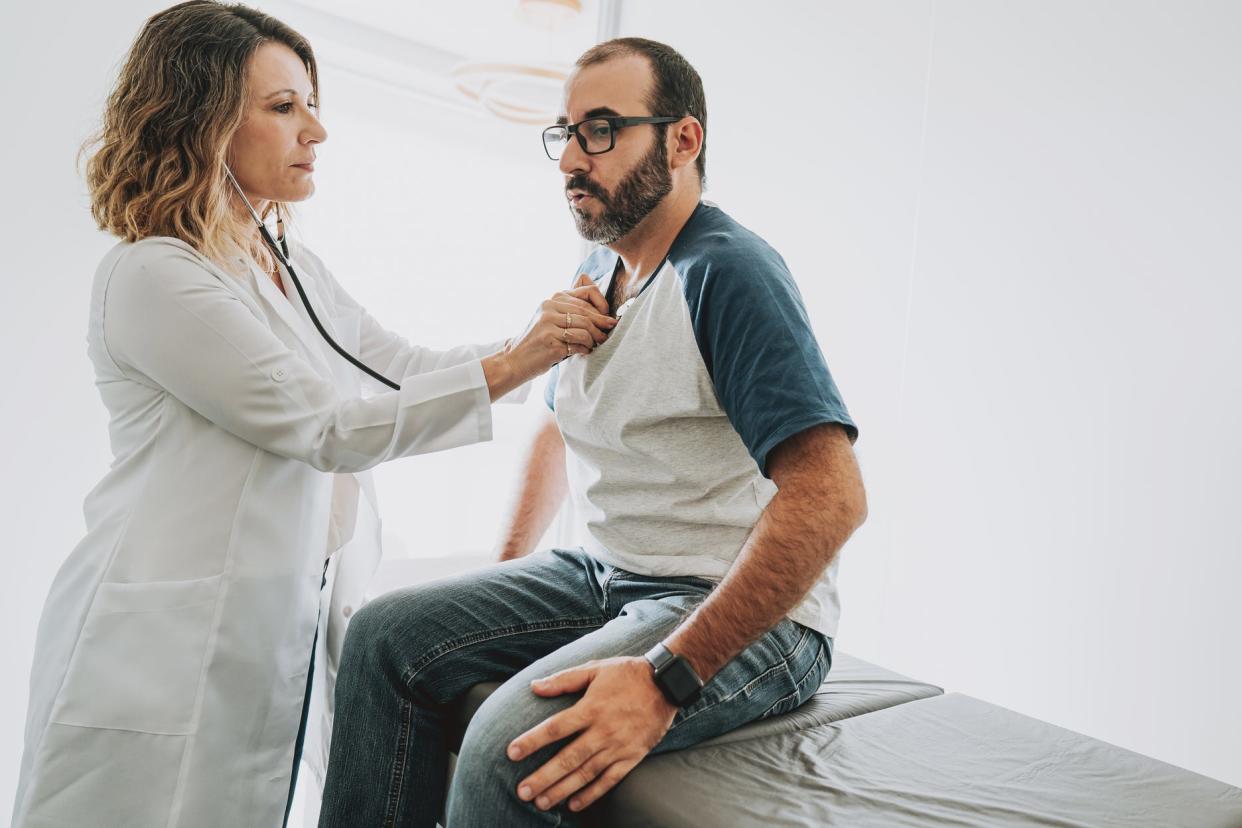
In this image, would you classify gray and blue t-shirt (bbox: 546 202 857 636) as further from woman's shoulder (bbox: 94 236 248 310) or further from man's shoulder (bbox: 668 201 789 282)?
woman's shoulder (bbox: 94 236 248 310)

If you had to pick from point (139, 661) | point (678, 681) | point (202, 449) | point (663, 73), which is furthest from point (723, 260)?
point (139, 661)

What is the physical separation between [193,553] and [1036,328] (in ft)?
4.99

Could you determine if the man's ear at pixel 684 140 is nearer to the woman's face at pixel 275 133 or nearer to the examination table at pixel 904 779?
the woman's face at pixel 275 133

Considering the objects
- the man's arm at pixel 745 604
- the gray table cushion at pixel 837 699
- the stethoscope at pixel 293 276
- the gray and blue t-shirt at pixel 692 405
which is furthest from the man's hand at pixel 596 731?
the stethoscope at pixel 293 276

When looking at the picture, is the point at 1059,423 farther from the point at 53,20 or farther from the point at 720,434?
the point at 53,20

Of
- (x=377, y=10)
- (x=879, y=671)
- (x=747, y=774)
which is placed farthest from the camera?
(x=377, y=10)

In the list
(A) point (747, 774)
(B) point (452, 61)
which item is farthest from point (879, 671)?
(B) point (452, 61)

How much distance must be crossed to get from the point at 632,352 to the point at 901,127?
1.05 meters

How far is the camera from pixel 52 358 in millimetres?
1808

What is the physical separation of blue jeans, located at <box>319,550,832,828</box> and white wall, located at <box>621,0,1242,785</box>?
28.2 inches

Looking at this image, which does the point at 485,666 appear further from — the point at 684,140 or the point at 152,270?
the point at 684,140

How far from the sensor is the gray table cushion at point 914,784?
0.93 meters

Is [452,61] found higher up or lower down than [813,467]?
higher up

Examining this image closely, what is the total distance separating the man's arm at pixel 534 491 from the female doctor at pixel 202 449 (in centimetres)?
36
